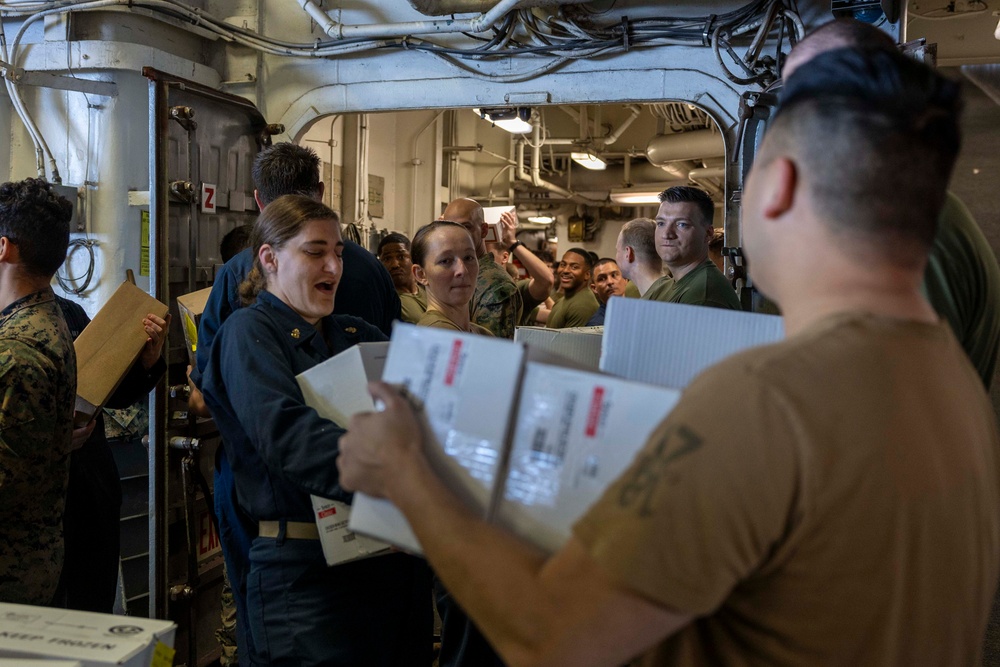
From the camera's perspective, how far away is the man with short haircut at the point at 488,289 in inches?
151

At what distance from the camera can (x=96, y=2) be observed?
3.67 metres

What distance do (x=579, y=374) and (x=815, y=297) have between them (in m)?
0.27

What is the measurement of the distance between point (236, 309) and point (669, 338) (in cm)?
153

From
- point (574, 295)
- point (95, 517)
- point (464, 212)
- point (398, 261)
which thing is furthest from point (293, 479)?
point (574, 295)

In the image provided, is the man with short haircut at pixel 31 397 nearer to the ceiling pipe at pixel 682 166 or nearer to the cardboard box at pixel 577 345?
the cardboard box at pixel 577 345

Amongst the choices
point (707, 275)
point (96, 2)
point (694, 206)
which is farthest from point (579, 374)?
point (96, 2)

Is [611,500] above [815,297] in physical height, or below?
below

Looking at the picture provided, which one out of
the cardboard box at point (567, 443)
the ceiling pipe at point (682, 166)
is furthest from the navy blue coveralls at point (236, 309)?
the ceiling pipe at point (682, 166)

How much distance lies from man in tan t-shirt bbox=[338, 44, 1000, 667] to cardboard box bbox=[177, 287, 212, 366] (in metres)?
2.31

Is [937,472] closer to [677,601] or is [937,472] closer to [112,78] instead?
[677,601]

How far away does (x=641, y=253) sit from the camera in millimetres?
4203

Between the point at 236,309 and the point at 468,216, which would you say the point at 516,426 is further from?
the point at 468,216

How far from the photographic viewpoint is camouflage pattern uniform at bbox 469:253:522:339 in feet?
12.5

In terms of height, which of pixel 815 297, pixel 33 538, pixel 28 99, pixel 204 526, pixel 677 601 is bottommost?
pixel 204 526
